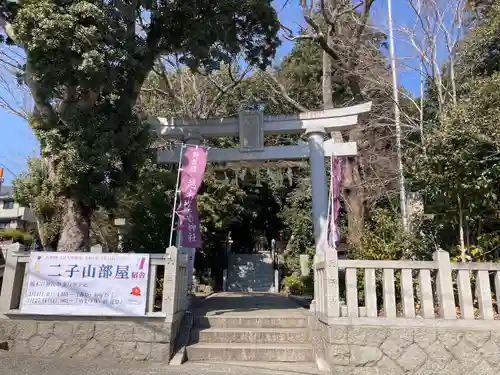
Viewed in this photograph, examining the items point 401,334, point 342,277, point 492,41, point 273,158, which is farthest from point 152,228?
point 492,41

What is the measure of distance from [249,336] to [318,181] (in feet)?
14.1

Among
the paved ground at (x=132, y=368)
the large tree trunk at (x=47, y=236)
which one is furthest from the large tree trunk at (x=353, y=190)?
the large tree trunk at (x=47, y=236)

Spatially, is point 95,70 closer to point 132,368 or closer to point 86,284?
point 86,284

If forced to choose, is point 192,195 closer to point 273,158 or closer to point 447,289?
point 273,158

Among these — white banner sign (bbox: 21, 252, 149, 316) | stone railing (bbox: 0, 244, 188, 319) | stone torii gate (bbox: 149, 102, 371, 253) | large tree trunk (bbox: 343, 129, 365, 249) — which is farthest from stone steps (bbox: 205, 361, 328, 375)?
large tree trunk (bbox: 343, 129, 365, 249)

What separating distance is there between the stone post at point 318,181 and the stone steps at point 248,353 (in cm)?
339

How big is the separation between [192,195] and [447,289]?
5012 mm

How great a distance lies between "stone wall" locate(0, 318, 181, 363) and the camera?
6.03 metres

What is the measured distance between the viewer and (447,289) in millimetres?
5926

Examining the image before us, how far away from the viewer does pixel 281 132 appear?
10094 millimetres

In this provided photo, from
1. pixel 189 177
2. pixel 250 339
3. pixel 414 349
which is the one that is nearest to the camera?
pixel 414 349

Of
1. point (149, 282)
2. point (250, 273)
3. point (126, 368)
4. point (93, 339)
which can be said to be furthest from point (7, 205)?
point (126, 368)

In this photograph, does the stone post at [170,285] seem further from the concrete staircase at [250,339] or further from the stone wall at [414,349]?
the stone wall at [414,349]

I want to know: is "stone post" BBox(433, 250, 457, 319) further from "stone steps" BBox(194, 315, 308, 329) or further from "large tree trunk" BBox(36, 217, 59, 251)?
"large tree trunk" BBox(36, 217, 59, 251)
